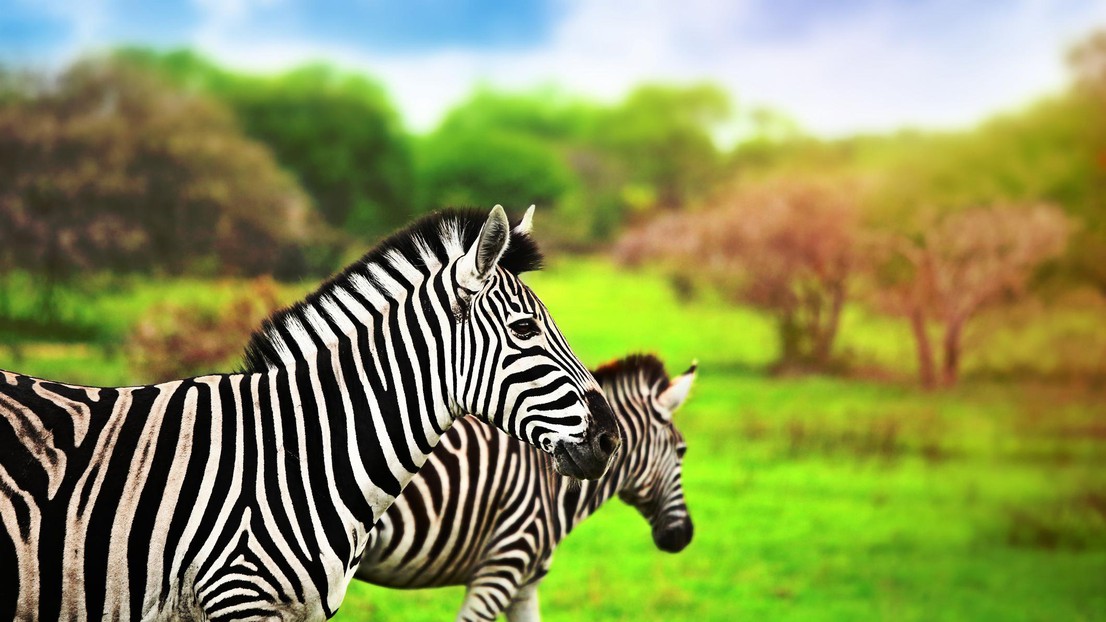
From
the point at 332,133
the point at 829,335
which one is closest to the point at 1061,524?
the point at 829,335

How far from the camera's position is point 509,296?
9.34 ft

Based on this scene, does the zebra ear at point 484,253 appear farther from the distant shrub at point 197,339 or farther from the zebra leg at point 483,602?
the distant shrub at point 197,339

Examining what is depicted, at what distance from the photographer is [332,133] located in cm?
1456

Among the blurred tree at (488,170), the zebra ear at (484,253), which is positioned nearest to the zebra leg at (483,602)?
the zebra ear at (484,253)

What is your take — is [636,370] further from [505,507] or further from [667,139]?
[667,139]

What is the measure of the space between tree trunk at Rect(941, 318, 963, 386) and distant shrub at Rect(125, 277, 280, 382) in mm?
9395

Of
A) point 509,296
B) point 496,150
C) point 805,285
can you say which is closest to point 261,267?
point 496,150

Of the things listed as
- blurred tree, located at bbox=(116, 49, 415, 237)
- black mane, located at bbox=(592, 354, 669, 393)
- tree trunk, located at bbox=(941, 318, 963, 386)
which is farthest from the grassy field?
blurred tree, located at bbox=(116, 49, 415, 237)

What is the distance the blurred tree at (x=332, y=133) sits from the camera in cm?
1370

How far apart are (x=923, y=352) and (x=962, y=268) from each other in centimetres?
145

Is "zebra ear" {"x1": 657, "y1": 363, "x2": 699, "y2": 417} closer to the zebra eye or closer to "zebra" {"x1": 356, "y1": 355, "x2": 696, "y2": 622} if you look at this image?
"zebra" {"x1": 356, "y1": 355, "x2": 696, "y2": 622}

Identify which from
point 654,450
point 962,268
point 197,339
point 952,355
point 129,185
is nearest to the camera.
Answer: point 654,450

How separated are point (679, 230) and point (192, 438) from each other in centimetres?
1241

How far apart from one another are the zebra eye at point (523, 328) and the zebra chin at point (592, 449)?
0.87 feet
